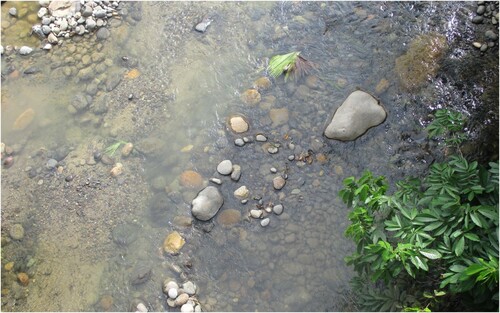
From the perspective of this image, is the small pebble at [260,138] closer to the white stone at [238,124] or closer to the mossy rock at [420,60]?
the white stone at [238,124]

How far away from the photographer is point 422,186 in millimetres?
4145

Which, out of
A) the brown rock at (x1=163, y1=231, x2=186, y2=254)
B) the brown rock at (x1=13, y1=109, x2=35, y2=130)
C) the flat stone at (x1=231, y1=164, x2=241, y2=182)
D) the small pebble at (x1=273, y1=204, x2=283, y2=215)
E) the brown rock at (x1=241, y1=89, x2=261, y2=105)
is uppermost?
the brown rock at (x1=241, y1=89, x2=261, y2=105)

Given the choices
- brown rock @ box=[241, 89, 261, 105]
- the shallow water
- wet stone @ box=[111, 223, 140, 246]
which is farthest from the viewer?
brown rock @ box=[241, 89, 261, 105]

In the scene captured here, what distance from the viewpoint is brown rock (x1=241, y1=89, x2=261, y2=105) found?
17.3 feet

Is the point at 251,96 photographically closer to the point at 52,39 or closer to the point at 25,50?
the point at 52,39

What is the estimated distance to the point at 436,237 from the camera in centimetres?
322

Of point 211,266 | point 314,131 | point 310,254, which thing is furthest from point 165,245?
point 314,131

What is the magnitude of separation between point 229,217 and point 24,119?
2.64 meters

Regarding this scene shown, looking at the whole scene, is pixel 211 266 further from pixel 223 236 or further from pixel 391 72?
pixel 391 72

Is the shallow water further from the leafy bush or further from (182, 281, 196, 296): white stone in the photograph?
the leafy bush

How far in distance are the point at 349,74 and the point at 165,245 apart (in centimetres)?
262

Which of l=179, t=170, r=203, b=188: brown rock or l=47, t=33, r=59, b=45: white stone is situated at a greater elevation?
l=47, t=33, r=59, b=45: white stone

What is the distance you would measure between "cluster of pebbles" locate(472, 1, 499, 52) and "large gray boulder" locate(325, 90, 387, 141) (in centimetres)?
131

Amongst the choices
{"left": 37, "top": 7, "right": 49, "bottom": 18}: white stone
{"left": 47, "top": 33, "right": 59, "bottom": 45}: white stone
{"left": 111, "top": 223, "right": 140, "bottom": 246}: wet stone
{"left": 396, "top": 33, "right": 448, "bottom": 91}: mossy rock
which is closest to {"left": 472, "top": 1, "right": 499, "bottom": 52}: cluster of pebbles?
{"left": 396, "top": 33, "right": 448, "bottom": 91}: mossy rock
